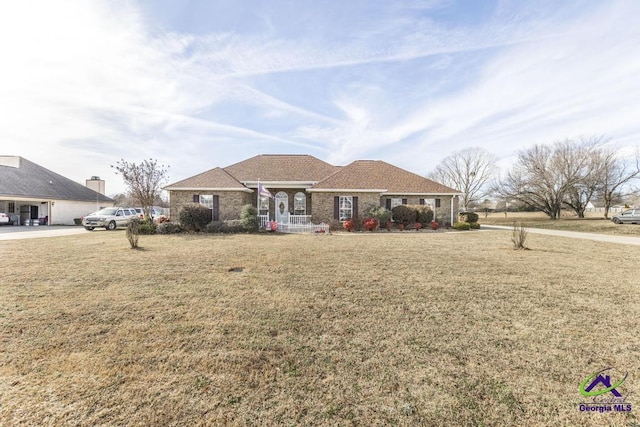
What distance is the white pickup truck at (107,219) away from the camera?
18.6 metres

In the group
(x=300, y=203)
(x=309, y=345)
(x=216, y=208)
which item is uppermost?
(x=300, y=203)

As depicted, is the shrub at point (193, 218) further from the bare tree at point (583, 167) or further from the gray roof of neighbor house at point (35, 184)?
the bare tree at point (583, 167)

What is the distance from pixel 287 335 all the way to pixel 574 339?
13.2 feet

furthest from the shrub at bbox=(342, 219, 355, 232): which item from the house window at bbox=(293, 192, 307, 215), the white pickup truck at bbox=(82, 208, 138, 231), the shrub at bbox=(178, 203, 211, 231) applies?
the white pickup truck at bbox=(82, 208, 138, 231)

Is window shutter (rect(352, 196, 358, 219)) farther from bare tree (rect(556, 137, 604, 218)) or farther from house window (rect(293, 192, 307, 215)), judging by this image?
bare tree (rect(556, 137, 604, 218))

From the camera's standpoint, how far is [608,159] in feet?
110

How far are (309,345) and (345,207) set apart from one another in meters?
16.3

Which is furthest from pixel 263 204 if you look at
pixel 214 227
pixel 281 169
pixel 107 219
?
pixel 107 219

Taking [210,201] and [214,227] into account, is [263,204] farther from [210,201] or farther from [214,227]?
[214,227]

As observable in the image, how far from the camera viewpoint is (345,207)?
19375 millimetres

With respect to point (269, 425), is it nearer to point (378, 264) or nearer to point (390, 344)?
point (390, 344)

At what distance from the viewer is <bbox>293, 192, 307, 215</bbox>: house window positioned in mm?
20312

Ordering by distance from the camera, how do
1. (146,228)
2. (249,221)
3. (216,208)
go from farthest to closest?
(216,208)
(249,221)
(146,228)

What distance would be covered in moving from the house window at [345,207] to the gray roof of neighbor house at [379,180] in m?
0.88
